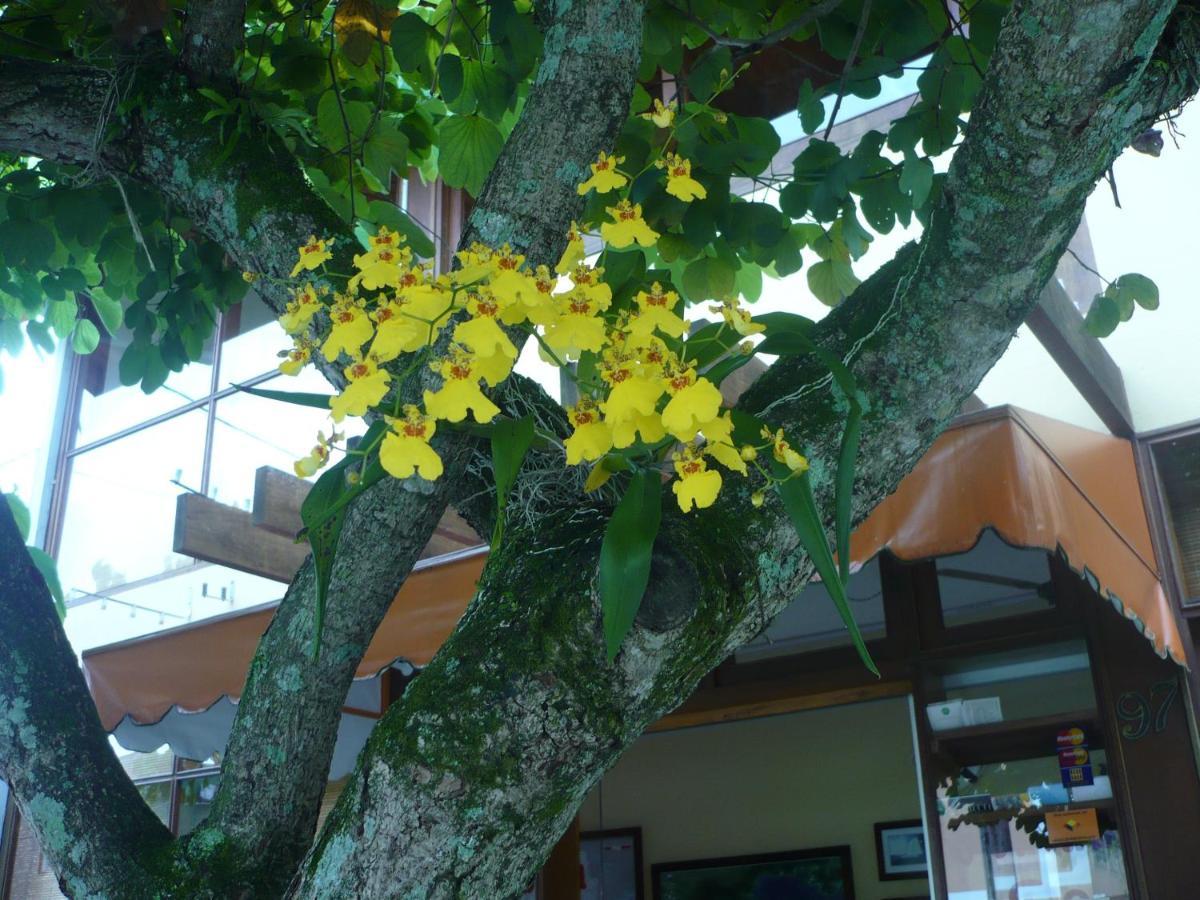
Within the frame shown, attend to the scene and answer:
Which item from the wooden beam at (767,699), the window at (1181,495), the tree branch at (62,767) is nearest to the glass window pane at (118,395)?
the wooden beam at (767,699)

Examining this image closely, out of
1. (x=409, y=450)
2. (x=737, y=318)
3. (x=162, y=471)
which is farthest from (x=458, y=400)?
(x=162, y=471)

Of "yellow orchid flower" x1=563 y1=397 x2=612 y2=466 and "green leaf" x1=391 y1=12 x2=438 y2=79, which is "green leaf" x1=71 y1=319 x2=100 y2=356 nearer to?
"green leaf" x1=391 y1=12 x2=438 y2=79

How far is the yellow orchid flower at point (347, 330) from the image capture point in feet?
3.24

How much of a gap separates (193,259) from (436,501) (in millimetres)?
1467

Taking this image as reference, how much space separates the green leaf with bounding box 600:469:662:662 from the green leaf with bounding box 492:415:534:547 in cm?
11

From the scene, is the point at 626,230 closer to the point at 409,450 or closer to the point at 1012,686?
the point at 409,450

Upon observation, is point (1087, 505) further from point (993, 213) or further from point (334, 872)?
point (334, 872)

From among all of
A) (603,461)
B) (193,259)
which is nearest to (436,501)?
(603,461)

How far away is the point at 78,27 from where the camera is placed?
7.50ft

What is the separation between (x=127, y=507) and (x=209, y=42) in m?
6.42

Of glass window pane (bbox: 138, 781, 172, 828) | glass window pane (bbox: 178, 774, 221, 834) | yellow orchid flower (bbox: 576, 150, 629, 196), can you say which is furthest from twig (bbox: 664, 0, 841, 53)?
glass window pane (bbox: 138, 781, 172, 828)

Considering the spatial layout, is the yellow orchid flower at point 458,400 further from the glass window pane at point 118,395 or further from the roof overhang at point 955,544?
the glass window pane at point 118,395

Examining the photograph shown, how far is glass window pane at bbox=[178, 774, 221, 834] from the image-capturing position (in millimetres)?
6293

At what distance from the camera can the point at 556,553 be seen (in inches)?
49.8
